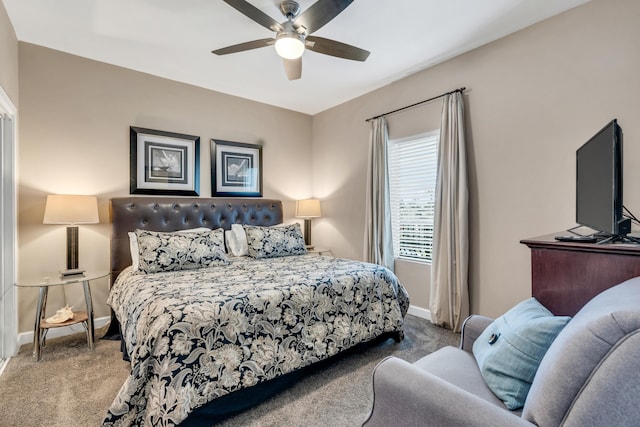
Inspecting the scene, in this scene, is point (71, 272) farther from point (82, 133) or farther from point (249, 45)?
point (249, 45)

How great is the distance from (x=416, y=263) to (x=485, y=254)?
83cm

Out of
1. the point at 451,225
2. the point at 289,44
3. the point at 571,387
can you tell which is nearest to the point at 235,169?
the point at 289,44

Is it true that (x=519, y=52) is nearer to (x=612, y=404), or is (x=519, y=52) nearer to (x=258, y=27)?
(x=258, y=27)

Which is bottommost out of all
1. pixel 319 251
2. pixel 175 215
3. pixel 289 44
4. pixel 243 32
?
pixel 319 251

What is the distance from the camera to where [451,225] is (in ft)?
9.98

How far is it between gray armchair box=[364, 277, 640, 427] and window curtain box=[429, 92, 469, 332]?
6.32ft

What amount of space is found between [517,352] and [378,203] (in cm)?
271

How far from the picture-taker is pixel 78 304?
312cm

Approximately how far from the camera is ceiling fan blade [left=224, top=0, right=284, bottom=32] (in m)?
1.93

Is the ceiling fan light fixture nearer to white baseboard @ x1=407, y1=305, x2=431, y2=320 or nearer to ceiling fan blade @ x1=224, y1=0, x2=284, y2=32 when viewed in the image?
ceiling fan blade @ x1=224, y1=0, x2=284, y2=32

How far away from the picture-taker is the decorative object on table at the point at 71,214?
8.74 ft

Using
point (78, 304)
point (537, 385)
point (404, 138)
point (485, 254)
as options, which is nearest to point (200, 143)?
point (78, 304)

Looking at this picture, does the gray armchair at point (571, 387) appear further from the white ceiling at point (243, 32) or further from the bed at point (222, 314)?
the white ceiling at point (243, 32)

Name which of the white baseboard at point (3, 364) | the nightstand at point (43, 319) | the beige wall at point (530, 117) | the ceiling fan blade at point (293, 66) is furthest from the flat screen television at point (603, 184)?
the white baseboard at point (3, 364)
